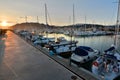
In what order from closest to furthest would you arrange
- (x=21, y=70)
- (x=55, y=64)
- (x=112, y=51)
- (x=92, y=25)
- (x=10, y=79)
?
(x=10, y=79) < (x=21, y=70) < (x=55, y=64) < (x=112, y=51) < (x=92, y=25)

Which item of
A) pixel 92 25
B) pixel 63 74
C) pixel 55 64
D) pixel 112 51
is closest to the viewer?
pixel 63 74

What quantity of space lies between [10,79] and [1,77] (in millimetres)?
687

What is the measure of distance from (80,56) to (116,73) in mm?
5706

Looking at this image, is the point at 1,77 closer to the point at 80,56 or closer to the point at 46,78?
the point at 46,78

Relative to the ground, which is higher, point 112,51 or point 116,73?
point 112,51

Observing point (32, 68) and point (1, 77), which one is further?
point (32, 68)

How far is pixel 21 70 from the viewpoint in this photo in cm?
895

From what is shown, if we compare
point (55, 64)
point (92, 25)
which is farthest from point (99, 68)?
point (92, 25)

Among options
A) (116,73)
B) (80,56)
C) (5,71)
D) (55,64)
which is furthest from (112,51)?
(5,71)

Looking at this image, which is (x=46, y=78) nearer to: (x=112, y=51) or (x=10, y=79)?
(x=10, y=79)

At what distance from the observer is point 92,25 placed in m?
77.8

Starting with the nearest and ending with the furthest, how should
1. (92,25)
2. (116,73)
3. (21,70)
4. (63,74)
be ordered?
1. (63,74)
2. (21,70)
3. (116,73)
4. (92,25)

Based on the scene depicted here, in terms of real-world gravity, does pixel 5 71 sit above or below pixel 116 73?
above

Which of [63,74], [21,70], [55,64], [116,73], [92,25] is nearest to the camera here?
[63,74]
